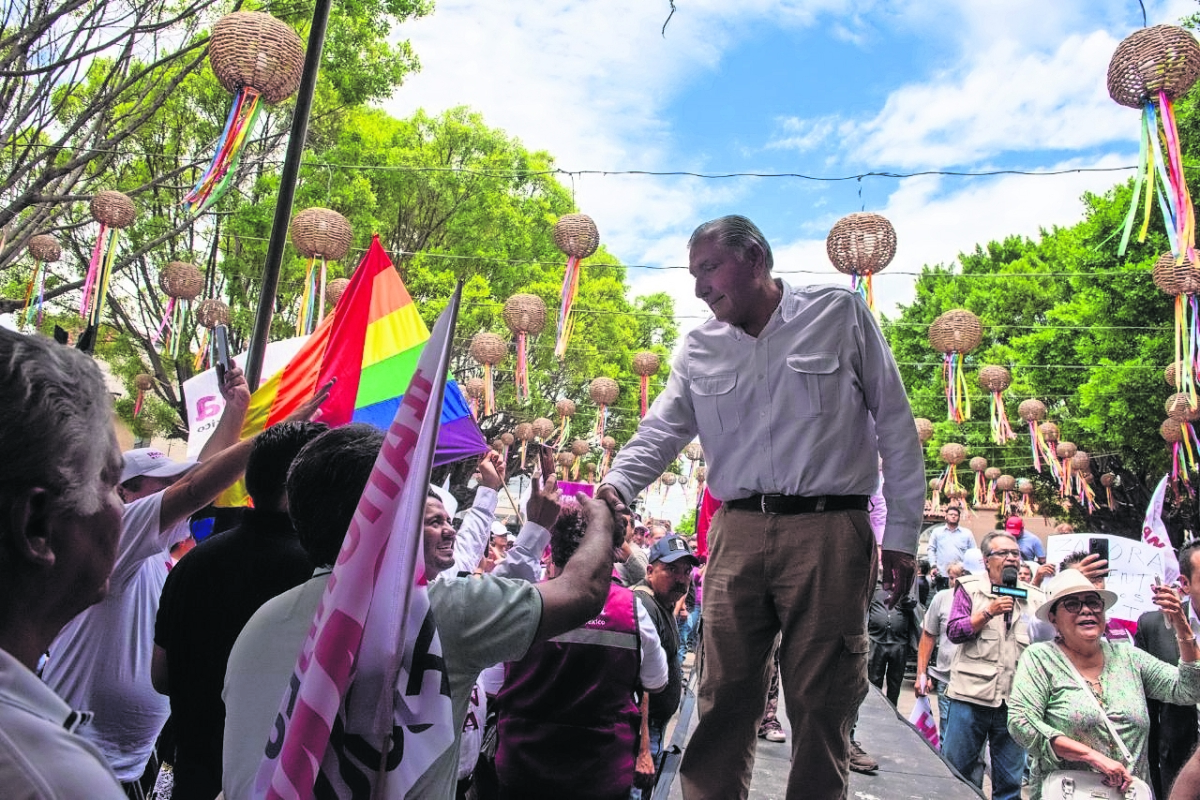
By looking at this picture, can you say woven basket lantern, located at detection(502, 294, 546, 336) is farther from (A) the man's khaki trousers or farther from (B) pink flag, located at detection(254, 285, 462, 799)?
(B) pink flag, located at detection(254, 285, 462, 799)

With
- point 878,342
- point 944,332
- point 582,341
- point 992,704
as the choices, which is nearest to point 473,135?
point 582,341

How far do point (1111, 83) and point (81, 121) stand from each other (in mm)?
9549

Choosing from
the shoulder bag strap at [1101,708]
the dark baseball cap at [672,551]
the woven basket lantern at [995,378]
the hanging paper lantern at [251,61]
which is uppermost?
the hanging paper lantern at [251,61]

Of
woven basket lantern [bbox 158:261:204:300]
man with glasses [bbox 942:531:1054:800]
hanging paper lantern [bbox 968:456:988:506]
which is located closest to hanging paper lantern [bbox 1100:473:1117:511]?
hanging paper lantern [bbox 968:456:988:506]

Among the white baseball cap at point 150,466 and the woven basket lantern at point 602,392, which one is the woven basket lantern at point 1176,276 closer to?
the white baseball cap at point 150,466

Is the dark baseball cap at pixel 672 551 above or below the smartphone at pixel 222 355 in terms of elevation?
below

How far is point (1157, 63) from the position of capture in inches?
259

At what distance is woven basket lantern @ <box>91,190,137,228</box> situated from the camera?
33.7ft

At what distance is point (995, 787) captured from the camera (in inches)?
237

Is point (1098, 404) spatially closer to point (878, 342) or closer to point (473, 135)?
point (473, 135)

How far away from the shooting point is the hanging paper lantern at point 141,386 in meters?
18.7

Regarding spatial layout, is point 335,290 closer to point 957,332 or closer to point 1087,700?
point 957,332

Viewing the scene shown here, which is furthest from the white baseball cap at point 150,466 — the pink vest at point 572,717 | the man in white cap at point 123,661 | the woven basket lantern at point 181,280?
the woven basket lantern at point 181,280

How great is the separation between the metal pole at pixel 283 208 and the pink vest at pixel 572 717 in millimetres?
2726
